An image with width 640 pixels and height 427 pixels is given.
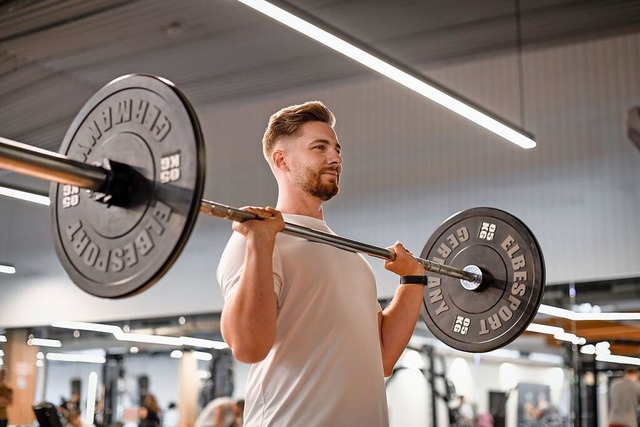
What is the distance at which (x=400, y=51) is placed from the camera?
735cm

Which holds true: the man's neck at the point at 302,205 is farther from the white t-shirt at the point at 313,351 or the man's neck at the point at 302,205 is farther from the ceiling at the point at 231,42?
the ceiling at the point at 231,42

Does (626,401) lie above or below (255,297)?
below

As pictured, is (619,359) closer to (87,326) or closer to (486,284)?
(486,284)

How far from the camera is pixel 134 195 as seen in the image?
1512 millimetres

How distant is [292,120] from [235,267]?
0.50 metres

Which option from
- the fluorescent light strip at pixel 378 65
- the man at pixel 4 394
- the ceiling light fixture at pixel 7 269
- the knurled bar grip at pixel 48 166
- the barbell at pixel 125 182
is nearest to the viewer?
the knurled bar grip at pixel 48 166

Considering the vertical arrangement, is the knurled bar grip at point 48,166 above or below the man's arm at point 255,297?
above

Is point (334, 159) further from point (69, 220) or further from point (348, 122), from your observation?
point (348, 122)

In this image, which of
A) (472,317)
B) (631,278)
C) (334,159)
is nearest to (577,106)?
(631,278)

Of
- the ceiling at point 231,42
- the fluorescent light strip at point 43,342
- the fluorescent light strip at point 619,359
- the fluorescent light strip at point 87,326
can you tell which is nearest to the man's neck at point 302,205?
the ceiling at point 231,42

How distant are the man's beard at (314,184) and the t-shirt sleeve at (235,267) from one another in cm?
27

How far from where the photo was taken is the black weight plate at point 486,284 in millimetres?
2574

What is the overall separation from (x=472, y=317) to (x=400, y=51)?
4.99 meters

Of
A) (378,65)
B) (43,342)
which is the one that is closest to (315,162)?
(378,65)
